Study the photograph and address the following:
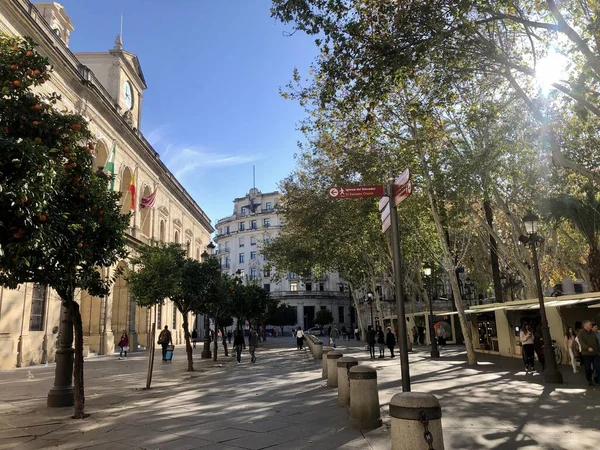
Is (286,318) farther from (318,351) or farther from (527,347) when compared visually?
(527,347)

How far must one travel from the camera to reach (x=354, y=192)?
5.55 metres

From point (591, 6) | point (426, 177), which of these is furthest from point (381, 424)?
point (426, 177)

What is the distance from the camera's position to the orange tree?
531cm

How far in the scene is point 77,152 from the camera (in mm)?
7613

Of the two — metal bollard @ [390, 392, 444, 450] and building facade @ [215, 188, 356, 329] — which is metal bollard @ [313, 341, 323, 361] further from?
building facade @ [215, 188, 356, 329]

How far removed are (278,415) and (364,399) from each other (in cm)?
212

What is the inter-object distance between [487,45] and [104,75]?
30.6 meters

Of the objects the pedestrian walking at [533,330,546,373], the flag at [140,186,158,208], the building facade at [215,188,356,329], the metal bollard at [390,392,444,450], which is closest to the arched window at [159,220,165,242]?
the flag at [140,186,158,208]

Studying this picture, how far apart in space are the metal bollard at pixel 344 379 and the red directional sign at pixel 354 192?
13.2 ft

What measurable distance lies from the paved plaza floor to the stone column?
424 millimetres

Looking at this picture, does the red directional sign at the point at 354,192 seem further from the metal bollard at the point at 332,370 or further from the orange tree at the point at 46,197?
the metal bollard at the point at 332,370

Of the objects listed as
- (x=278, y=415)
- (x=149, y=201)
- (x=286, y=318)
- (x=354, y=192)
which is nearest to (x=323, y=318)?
(x=286, y=318)

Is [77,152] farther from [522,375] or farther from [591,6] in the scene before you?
[522,375]

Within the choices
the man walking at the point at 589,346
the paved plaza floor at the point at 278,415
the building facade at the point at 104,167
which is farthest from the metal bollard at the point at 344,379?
the building facade at the point at 104,167
